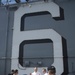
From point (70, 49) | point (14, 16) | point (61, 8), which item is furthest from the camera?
point (14, 16)

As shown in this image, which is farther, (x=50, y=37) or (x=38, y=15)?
(x=38, y=15)

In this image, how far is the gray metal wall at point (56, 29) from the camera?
24.7 feet

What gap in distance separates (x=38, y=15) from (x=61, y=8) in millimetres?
1054

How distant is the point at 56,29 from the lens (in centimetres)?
792

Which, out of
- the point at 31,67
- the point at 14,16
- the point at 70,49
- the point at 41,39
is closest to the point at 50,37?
the point at 41,39

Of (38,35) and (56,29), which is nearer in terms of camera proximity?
(56,29)

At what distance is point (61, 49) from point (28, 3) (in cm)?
267

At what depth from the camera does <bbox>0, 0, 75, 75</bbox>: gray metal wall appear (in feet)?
24.7

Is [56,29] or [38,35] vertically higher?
[56,29]

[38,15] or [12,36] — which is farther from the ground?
[38,15]

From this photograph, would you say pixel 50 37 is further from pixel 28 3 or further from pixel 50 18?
pixel 28 3

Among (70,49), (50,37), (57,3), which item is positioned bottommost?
(70,49)

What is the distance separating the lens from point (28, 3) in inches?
340

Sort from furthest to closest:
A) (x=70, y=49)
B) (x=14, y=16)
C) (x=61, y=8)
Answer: (x=14, y=16)
(x=61, y=8)
(x=70, y=49)
